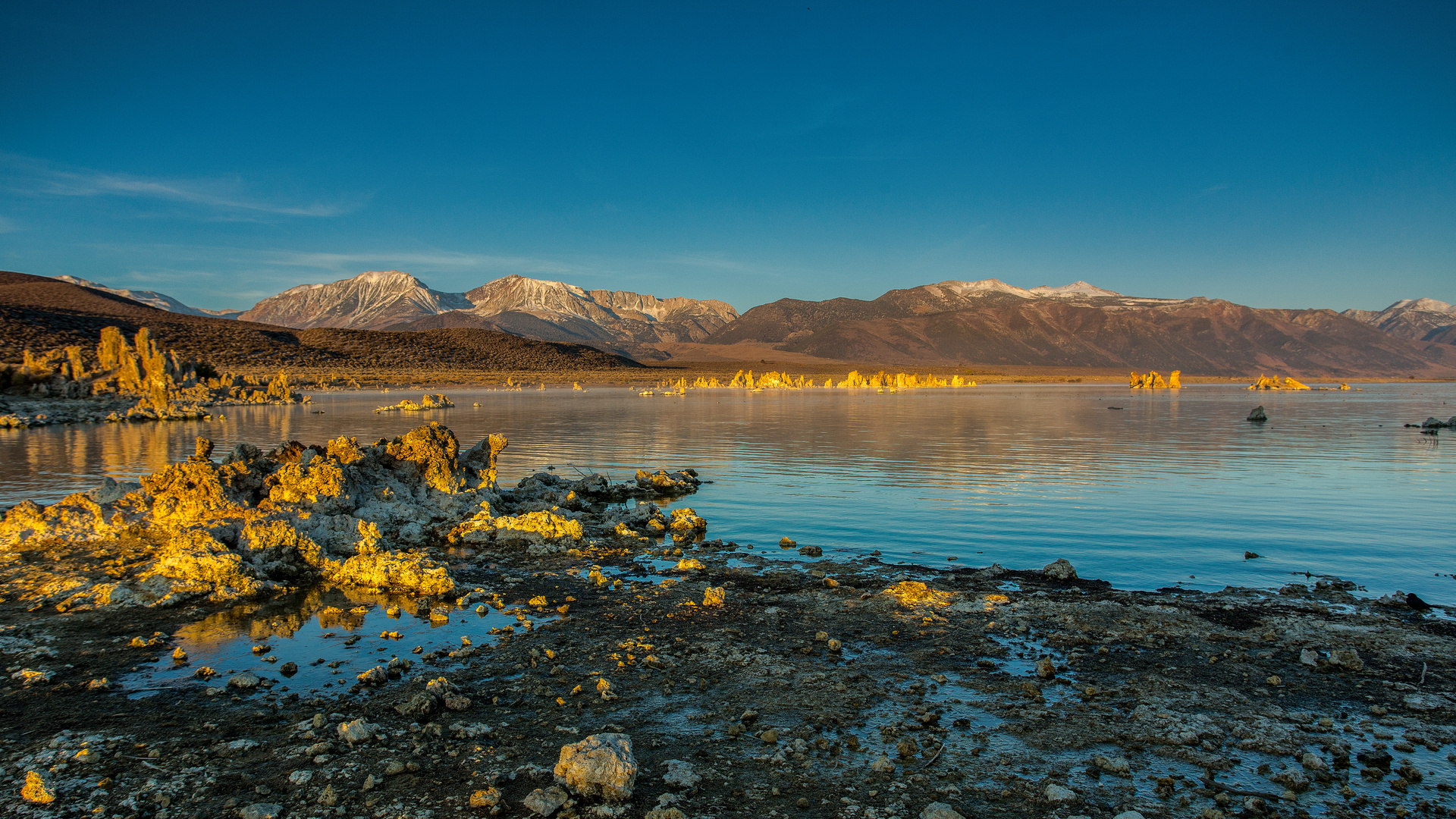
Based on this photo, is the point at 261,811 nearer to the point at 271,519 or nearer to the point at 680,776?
the point at 680,776

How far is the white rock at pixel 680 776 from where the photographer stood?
391 centimetres

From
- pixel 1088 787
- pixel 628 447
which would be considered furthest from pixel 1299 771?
pixel 628 447

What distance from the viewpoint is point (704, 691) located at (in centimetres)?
519

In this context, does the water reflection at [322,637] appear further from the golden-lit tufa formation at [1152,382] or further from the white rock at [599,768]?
→ the golden-lit tufa formation at [1152,382]

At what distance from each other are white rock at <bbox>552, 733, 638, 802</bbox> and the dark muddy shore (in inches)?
2.7

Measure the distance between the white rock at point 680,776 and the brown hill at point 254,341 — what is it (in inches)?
3106

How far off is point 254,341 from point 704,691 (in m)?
111

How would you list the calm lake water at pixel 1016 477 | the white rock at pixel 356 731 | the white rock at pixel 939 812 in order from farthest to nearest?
the calm lake water at pixel 1016 477
the white rock at pixel 356 731
the white rock at pixel 939 812

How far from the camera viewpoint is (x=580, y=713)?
4793mm

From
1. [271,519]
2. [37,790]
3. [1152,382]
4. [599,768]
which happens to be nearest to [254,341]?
[271,519]

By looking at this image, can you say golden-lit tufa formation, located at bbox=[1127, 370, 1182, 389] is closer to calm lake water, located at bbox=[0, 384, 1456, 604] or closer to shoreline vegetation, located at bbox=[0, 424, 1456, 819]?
calm lake water, located at bbox=[0, 384, 1456, 604]

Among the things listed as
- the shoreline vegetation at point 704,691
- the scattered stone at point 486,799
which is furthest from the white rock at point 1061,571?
the scattered stone at point 486,799

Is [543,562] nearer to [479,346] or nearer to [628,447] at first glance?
[628,447]

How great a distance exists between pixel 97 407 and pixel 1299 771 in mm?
47109
